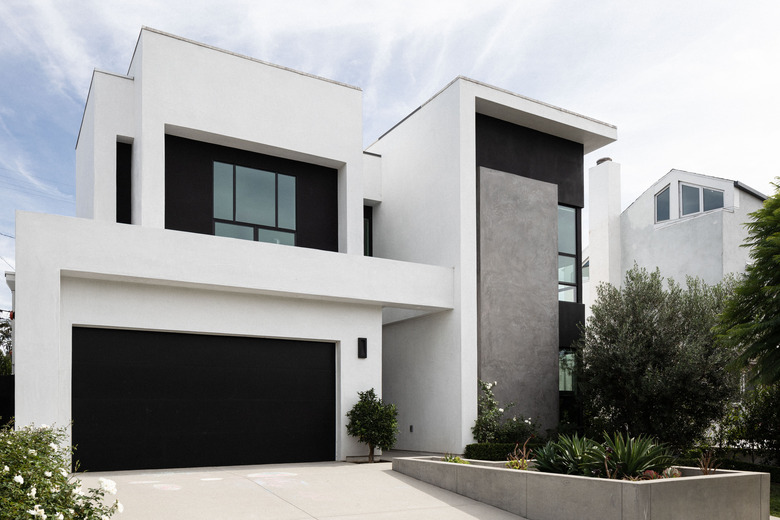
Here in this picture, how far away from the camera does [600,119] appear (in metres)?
18.4

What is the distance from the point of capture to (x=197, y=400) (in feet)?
43.3

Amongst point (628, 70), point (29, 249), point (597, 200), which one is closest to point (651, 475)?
point (628, 70)

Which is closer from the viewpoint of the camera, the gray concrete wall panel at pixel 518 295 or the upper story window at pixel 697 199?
the gray concrete wall panel at pixel 518 295

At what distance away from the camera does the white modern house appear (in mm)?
12172

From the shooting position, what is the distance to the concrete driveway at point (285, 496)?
8797 mm

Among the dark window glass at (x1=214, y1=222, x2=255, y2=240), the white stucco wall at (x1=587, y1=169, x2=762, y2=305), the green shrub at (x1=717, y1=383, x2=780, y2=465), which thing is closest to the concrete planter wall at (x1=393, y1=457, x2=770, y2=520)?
the green shrub at (x1=717, y1=383, x2=780, y2=465)

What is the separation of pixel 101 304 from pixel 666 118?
40.4 ft

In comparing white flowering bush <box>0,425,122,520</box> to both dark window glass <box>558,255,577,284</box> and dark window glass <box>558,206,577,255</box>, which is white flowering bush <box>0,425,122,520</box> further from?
dark window glass <box>558,206,577,255</box>

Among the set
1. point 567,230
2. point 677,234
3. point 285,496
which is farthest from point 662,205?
point 285,496

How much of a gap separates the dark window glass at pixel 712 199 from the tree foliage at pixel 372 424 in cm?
1547

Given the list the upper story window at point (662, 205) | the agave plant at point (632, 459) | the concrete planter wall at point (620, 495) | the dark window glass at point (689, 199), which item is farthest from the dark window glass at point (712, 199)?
the agave plant at point (632, 459)

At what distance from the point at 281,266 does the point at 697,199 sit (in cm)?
1738

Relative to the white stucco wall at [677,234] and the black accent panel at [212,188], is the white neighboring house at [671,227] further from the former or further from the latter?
the black accent panel at [212,188]

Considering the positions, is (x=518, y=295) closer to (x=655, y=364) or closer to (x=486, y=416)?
(x=486, y=416)
